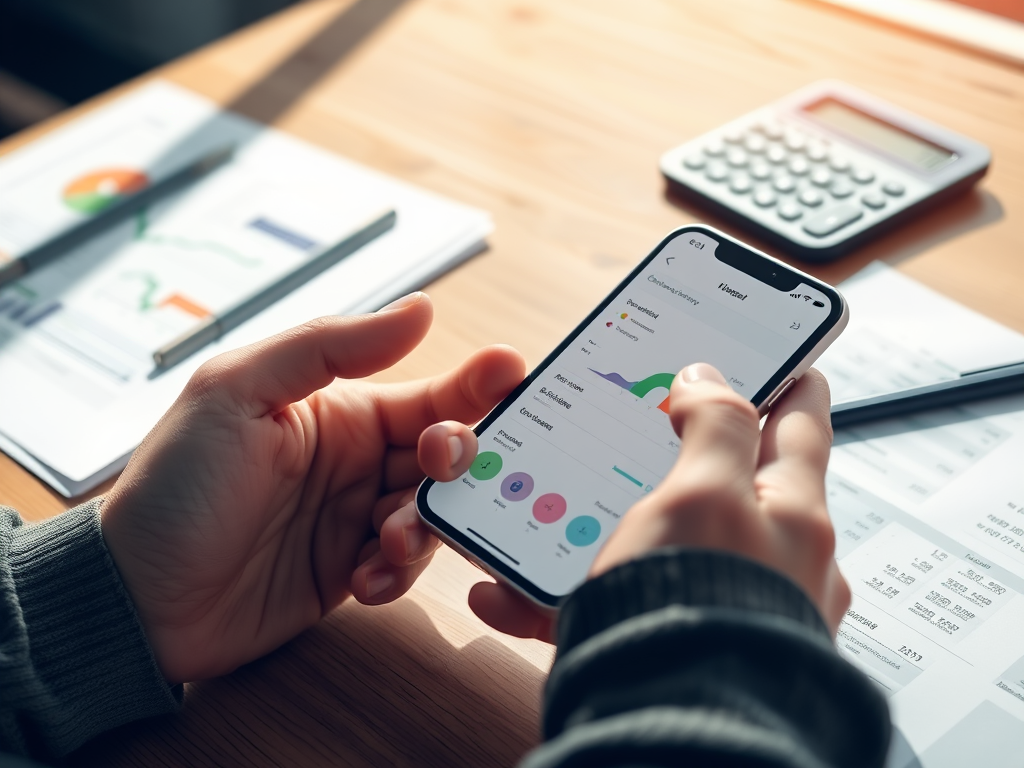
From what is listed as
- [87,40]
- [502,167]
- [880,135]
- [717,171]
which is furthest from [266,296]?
[87,40]

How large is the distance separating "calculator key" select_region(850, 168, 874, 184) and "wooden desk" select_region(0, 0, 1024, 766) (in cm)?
4

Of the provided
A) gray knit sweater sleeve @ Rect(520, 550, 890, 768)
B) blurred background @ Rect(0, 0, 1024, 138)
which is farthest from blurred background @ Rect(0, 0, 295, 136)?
gray knit sweater sleeve @ Rect(520, 550, 890, 768)

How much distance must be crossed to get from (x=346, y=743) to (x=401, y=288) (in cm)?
31

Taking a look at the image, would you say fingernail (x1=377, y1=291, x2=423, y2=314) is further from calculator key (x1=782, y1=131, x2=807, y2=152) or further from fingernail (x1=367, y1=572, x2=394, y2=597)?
calculator key (x1=782, y1=131, x2=807, y2=152)

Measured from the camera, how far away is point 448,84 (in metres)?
0.80

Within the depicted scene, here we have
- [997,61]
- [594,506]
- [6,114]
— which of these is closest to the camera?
[594,506]

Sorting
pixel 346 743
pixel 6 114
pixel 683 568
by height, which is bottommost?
pixel 6 114

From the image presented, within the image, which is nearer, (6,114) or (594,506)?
(594,506)

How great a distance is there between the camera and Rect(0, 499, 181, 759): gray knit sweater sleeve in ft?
1.26

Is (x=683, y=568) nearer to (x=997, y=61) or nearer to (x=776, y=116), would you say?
(x=776, y=116)

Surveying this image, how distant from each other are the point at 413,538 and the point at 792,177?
0.38 metres

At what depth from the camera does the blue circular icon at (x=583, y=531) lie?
0.40m

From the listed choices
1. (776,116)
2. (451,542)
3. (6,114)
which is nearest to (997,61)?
(776,116)

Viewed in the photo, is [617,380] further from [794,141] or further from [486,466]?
[794,141]
